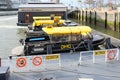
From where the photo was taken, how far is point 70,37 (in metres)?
22.0

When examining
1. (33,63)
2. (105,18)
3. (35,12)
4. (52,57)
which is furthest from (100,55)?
(105,18)

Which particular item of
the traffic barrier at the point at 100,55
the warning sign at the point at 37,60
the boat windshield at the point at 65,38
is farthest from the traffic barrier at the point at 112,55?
the warning sign at the point at 37,60

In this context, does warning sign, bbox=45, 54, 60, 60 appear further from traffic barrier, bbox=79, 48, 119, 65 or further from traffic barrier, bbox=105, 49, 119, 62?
traffic barrier, bbox=105, 49, 119, 62

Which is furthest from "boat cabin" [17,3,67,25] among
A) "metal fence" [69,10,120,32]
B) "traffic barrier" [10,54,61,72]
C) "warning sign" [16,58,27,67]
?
"warning sign" [16,58,27,67]

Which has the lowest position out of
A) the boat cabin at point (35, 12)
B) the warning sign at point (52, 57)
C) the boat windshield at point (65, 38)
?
the warning sign at point (52, 57)

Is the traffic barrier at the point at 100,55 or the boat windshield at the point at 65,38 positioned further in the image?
the boat windshield at the point at 65,38

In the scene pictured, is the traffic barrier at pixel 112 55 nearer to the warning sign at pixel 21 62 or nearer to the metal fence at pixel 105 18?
the warning sign at pixel 21 62

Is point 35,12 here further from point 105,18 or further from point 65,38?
point 65,38

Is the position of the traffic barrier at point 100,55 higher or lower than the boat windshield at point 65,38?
lower

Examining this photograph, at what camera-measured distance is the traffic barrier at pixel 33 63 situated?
50.9ft

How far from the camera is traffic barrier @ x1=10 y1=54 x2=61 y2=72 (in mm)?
15525

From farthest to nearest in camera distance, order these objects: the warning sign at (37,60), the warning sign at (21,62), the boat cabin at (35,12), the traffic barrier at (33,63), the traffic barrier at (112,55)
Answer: the boat cabin at (35,12) < the traffic barrier at (112,55) < the warning sign at (37,60) < the traffic barrier at (33,63) < the warning sign at (21,62)

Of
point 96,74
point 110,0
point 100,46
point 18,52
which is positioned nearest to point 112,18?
point 100,46

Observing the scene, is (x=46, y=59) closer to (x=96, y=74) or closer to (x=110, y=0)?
(x=96, y=74)
